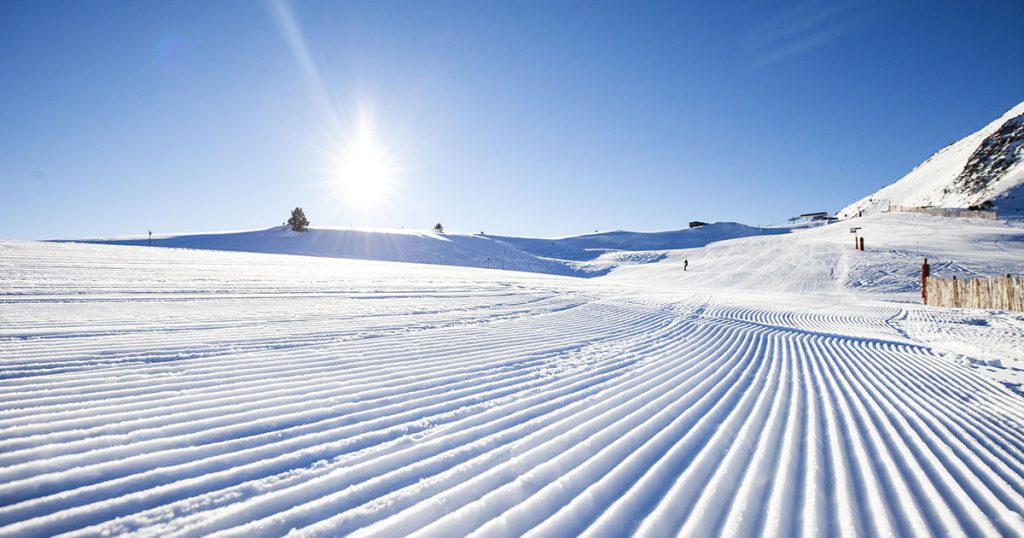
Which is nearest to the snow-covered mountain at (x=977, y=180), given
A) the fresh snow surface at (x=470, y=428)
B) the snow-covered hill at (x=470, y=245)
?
the snow-covered hill at (x=470, y=245)

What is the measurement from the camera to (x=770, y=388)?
17.9 feet

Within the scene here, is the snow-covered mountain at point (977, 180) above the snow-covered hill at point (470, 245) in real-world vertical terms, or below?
above

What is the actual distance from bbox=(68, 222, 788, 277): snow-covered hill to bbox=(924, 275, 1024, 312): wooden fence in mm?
23872

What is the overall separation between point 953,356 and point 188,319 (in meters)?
14.1

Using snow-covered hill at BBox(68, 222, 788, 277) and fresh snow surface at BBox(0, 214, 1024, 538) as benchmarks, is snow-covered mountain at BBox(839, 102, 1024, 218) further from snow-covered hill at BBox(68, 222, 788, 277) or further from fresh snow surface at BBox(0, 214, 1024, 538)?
fresh snow surface at BBox(0, 214, 1024, 538)

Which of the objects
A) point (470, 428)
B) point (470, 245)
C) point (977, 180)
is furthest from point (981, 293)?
point (977, 180)

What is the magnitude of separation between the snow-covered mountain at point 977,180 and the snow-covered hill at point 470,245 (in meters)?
35.7

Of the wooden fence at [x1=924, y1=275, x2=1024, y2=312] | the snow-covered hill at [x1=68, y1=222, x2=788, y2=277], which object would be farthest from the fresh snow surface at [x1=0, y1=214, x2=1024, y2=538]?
the snow-covered hill at [x1=68, y1=222, x2=788, y2=277]

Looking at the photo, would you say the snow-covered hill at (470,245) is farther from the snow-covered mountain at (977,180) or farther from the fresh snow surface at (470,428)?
the snow-covered mountain at (977,180)

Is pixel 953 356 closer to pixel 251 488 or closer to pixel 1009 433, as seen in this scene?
pixel 1009 433

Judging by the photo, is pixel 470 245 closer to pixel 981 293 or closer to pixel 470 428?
pixel 981 293

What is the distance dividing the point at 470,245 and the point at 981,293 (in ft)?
139

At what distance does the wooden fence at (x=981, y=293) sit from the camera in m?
14.1

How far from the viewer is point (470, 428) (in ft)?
11.5
